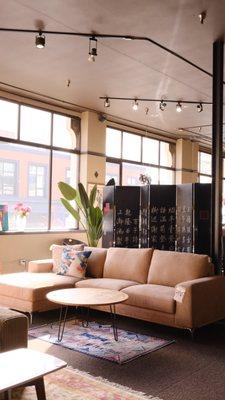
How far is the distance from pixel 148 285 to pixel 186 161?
6.79 metres

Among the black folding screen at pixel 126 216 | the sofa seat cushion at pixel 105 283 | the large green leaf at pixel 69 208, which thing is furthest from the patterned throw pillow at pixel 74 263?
the large green leaf at pixel 69 208

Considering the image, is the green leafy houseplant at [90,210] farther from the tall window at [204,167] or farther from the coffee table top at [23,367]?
the tall window at [204,167]

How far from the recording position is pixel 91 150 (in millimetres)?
8336

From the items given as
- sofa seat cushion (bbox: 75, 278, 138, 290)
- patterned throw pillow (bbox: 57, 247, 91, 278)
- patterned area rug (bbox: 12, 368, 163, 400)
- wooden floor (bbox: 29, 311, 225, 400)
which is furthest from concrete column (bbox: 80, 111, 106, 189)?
patterned area rug (bbox: 12, 368, 163, 400)

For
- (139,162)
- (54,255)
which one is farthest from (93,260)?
(139,162)

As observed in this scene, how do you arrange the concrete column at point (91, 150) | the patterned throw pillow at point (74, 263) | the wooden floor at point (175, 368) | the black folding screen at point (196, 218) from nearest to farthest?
1. the wooden floor at point (175, 368)
2. the patterned throw pillow at point (74, 263)
3. the black folding screen at point (196, 218)
4. the concrete column at point (91, 150)

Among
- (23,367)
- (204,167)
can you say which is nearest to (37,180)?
(23,367)

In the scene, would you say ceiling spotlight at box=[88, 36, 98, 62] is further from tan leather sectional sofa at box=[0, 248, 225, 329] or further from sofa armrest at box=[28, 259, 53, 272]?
sofa armrest at box=[28, 259, 53, 272]

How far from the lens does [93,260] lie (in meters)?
5.67

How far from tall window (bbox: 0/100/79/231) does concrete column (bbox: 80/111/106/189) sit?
0.18m

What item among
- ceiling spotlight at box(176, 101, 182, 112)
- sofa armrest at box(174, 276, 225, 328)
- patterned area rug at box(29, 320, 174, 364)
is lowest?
patterned area rug at box(29, 320, 174, 364)

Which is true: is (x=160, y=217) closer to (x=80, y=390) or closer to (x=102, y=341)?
(x=102, y=341)

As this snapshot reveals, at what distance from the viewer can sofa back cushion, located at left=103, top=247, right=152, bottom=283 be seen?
5.20 metres

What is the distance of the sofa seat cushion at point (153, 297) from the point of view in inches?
169
